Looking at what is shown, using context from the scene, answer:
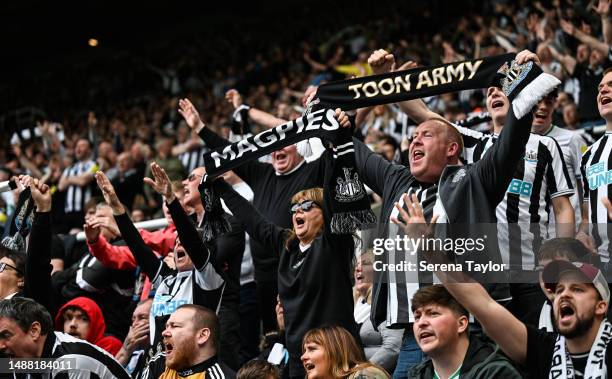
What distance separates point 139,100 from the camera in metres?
21.4

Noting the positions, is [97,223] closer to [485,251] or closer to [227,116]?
[485,251]

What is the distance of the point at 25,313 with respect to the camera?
5457 mm

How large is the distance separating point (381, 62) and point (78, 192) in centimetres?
644

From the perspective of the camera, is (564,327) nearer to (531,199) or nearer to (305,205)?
(531,199)

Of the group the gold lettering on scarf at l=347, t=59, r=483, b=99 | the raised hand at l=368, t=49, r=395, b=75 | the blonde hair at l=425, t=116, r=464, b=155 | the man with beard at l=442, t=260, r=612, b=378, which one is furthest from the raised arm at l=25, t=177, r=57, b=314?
the man with beard at l=442, t=260, r=612, b=378

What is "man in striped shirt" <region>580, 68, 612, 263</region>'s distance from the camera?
4812 millimetres

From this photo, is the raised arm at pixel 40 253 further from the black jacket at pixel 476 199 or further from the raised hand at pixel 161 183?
the black jacket at pixel 476 199

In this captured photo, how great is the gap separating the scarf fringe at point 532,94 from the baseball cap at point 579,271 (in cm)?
69

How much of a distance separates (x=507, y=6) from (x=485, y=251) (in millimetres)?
10629

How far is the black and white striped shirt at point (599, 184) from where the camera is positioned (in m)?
4.82

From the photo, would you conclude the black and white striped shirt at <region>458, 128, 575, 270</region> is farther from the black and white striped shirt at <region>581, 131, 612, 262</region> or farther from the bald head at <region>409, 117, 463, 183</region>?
the bald head at <region>409, 117, 463, 183</region>

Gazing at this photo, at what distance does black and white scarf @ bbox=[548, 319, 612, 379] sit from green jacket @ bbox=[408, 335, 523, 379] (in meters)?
0.15

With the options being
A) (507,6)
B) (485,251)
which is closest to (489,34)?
(507,6)

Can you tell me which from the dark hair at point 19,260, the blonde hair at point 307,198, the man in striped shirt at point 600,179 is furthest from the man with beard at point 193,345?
the man in striped shirt at point 600,179
